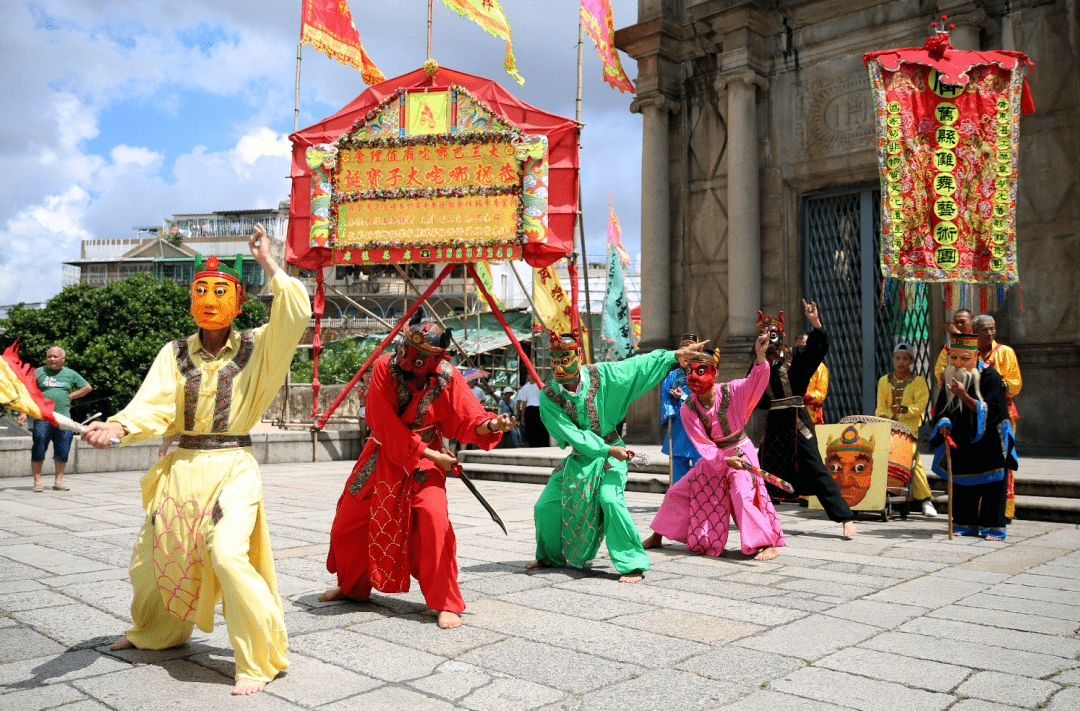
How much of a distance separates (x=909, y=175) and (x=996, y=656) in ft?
23.7

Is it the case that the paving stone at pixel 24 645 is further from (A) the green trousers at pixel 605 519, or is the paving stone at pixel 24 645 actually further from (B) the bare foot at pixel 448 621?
(A) the green trousers at pixel 605 519

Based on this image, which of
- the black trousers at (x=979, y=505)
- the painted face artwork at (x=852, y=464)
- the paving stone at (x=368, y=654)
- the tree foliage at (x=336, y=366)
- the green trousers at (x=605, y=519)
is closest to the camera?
the paving stone at (x=368, y=654)

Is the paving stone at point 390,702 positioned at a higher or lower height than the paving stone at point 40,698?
lower

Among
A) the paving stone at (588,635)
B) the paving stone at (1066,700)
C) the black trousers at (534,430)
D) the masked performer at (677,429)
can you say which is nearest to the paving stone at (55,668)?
the paving stone at (588,635)

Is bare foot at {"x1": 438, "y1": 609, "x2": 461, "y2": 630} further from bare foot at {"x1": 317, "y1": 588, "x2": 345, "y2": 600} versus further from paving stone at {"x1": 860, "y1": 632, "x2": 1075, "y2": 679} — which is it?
paving stone at {"x1": 860, "y1": 632, "x2": 1075, "y2": 679}

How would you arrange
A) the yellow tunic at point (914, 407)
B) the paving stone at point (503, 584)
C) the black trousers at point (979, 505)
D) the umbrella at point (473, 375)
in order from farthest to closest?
the umbrella at point (473, 375) → the yellow tunic at point (914, 407) → the black trousers at point (979, 505) → the paving stone at point (503, 584)

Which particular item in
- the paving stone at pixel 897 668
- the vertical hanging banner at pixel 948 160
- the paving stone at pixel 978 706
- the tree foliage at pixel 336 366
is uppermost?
the vertical hanging banner at pixel 948 160

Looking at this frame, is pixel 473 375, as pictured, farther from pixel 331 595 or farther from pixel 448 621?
pixel 448 621

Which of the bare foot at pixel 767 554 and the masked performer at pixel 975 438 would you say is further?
the masked performer at pixel 975 438

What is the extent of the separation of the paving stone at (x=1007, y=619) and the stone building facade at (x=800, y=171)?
7.34 metres

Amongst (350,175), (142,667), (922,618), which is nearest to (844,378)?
(350,175)

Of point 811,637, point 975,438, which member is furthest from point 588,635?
point 975,438

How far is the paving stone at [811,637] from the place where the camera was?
3.71 m

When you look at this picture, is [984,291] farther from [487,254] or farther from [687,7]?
[687,7]
